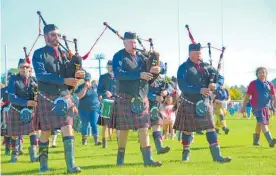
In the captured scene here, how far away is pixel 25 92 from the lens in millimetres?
8469

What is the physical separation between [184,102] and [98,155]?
7.64ft

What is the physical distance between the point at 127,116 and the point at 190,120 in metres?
1.13

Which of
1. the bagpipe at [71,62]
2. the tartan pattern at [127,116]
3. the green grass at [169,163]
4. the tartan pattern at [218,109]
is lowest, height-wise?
the green grass at [169,163]

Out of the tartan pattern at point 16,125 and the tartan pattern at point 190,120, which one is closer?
the tartan pattern at point 190,120

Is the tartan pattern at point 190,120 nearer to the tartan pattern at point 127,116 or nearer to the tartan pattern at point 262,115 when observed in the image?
the tartan pattern at point 127,116

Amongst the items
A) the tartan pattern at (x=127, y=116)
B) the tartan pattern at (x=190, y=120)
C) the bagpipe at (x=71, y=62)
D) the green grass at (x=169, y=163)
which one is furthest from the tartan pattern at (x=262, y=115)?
the bagpipe at (x=71, y=62)

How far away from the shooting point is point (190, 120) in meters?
8.03

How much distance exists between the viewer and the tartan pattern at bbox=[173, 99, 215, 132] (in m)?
7.87

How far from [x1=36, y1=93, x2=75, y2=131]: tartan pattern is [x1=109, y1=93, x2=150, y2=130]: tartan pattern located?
87 cm

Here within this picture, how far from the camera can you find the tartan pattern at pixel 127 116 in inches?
290

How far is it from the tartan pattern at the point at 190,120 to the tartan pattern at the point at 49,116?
202cm

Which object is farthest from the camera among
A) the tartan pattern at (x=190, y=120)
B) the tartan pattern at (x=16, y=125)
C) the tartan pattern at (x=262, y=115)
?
the tartan pattern at (x=262, y=115)

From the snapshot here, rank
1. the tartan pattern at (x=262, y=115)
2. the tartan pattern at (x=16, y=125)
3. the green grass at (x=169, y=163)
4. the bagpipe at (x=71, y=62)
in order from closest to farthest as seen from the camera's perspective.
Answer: the bagpipe at (x=71, y=62)
the green grass at (x=169, y=163)
the tartan pattern at (x=16, y=125)
the tartan pattern at (x=262, y=115)

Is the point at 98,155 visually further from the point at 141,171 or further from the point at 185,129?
the point at 141,171
